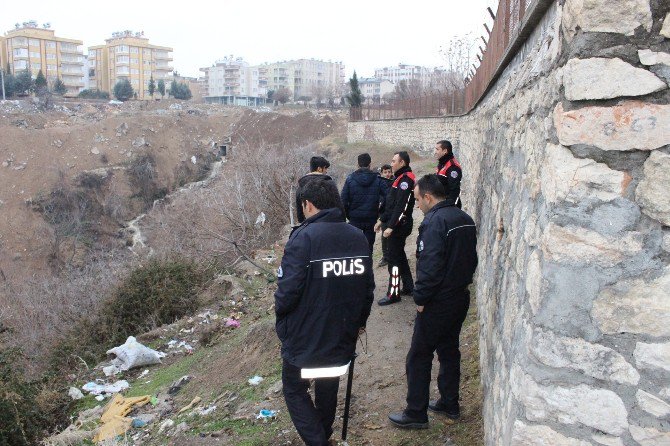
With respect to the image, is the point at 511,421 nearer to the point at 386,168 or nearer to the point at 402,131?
the point at 386,168

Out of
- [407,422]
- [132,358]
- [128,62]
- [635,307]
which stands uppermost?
[128,62]

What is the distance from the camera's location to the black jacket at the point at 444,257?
3.71 meters

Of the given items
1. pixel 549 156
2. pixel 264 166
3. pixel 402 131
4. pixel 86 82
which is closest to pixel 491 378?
pixel 549 156

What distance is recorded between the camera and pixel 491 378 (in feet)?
11.5

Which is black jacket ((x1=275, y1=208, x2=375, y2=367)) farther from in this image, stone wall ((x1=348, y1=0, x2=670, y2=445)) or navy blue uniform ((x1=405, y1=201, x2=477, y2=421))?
stone wall ((x1=348, y1=0, x2=670, y2=445))

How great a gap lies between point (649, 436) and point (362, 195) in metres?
4.99

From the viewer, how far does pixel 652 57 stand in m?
2.09

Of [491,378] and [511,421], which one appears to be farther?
[491,378]

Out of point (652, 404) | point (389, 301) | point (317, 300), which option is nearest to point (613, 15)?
point (652, 404)

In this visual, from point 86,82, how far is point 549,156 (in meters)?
108

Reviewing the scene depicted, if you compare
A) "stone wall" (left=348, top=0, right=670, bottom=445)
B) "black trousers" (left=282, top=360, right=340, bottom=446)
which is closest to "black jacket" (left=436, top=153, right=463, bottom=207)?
"black trousers" (left=282, top=360, right=340, bottom=446)

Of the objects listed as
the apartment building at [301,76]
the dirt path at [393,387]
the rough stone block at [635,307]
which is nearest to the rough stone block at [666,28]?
the rough stone block at [635,307]

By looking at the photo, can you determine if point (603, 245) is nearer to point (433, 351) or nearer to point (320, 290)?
point (320, 290)

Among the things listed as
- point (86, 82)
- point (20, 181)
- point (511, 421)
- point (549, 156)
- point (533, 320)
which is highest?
point (86, 82)
